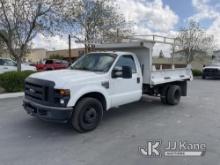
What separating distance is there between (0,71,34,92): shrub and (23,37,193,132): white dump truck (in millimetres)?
5022

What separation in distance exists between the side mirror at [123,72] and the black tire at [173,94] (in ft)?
8.61

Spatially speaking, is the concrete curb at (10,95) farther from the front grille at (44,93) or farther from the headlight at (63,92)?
the headlight at (63,92)

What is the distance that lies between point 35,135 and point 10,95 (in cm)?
533

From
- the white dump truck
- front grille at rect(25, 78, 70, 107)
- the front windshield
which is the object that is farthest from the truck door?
front grille at rect(25, 78, 70, 107)

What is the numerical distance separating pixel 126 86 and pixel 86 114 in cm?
144

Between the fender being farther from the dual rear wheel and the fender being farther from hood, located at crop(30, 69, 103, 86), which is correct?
the dual rear wheel

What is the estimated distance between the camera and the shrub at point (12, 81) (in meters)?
9.99

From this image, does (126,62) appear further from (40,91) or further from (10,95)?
(10,95)

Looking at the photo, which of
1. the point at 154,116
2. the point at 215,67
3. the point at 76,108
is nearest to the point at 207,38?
the point at 215,67

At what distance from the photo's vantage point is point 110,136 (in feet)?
16.1

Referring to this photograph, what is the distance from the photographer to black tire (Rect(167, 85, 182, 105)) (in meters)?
7.89

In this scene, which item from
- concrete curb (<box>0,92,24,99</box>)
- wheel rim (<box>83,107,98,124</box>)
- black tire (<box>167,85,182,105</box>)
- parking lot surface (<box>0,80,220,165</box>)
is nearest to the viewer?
parking lot surface (<box>0,80,220,165</box>)

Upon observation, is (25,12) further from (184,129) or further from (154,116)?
(184,129)

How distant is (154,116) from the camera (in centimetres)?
660
